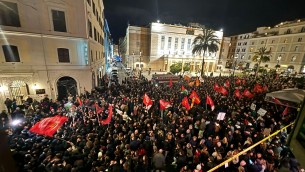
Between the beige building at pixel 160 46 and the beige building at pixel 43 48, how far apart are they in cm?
3839

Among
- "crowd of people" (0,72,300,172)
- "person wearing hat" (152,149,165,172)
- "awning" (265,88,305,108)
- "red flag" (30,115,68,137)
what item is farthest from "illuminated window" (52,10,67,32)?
"awning" (265,88,305,108)

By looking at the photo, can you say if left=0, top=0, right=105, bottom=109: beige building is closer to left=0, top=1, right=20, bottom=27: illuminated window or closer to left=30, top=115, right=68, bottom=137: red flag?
left=0, top=1, right=20, bottom=27: illuminated window

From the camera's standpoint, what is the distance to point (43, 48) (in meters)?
14.7

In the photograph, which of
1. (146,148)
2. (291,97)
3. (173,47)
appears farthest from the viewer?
(173,47)

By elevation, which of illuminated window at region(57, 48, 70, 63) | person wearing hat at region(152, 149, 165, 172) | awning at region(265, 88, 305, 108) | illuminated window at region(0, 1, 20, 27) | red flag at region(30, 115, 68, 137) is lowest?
person wearing hat at region(152, 149, 165, 172)

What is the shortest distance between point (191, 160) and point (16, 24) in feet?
58.9

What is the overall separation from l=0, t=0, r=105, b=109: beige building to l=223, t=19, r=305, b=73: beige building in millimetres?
57983

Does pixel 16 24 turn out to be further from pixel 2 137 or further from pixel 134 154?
pixel 2 137

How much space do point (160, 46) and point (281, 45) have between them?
139ft

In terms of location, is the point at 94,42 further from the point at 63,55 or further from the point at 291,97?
the point at 291,97

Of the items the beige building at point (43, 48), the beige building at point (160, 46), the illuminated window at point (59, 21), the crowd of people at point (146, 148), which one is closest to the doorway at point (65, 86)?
the beige building at point (43, 48)

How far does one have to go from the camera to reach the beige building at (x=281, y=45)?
4725 centimetres

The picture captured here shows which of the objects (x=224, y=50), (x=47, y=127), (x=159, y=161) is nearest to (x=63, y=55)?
(x=47, y=127)

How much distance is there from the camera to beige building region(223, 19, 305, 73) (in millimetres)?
47250
